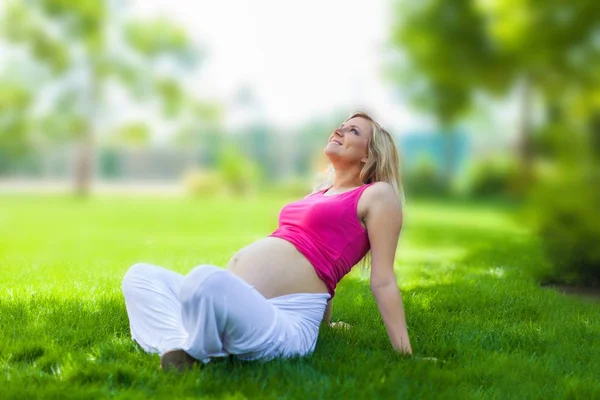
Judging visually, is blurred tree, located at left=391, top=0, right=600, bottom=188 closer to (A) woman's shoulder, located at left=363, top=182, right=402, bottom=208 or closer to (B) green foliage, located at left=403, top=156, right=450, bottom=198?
(B) green foliage, located at left=403, top=156, right=450, bottom=198

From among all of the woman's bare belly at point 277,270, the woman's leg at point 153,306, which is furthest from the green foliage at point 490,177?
the woman's leg at point 153,306

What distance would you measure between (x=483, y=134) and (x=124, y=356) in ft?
108

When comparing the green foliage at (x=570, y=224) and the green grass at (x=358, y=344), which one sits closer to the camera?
the green grass at (x=358, y=344)

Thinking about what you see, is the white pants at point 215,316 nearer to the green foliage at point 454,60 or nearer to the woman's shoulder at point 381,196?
the woman's shoulder at point 381,196

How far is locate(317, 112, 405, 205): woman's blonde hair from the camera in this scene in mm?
3166

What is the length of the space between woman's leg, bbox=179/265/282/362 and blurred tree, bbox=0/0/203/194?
79.2 ft

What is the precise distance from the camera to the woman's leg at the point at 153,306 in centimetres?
290

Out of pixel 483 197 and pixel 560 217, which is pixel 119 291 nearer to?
pixel 560 217

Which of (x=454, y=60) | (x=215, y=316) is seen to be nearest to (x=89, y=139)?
(x=454, y=60)

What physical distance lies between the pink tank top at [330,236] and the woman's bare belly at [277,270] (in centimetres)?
4

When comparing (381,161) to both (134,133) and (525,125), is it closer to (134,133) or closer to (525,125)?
(525,125)

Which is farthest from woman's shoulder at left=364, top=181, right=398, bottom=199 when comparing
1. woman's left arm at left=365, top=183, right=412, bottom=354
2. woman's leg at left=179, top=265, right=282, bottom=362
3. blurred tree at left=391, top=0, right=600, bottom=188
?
blurred tree at left=391, top=0, right=600, bottom=188

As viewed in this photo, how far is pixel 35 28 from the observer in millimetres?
24984

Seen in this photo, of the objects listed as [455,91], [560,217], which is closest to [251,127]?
[455,91]
